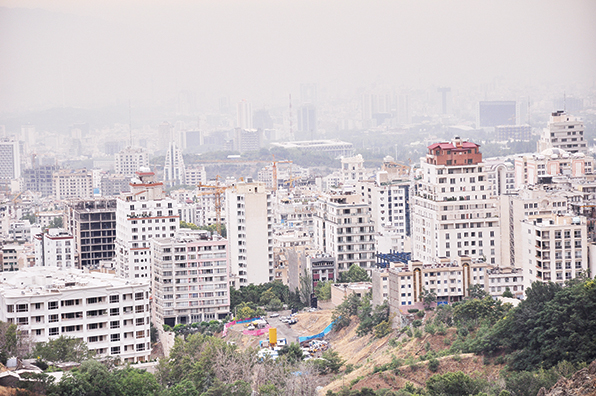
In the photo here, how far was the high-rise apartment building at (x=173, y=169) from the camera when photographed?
8038 centimetres

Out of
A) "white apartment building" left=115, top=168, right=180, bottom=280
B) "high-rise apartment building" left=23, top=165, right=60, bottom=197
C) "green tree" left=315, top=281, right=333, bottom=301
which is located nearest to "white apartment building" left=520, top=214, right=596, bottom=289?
"green tree" left=315, top=281, right=333, bottom=301

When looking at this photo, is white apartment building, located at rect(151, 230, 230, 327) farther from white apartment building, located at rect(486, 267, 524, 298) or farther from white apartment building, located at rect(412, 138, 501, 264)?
white apartment building, located at rect(486, 267, 524, 298)

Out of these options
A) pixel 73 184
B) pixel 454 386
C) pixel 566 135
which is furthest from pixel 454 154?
pixel 73 184

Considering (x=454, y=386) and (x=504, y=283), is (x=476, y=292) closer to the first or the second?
(x=504, y=283)

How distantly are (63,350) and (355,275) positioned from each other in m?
12.1

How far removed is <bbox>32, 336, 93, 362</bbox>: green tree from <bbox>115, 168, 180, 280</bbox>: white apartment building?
10809mm

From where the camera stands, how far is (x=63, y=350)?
21891mm

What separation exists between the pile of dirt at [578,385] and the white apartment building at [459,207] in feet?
33.9

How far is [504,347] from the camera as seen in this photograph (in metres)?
23.0

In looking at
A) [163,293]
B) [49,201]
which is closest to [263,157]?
[49,201]

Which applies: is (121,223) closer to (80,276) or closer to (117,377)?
(80,276)

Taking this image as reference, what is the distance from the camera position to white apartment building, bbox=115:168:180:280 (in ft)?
109

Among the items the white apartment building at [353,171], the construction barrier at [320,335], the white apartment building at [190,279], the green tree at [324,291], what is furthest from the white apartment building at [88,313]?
the white apartment building at [353,171]

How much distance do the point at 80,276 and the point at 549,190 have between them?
15.4 meters
